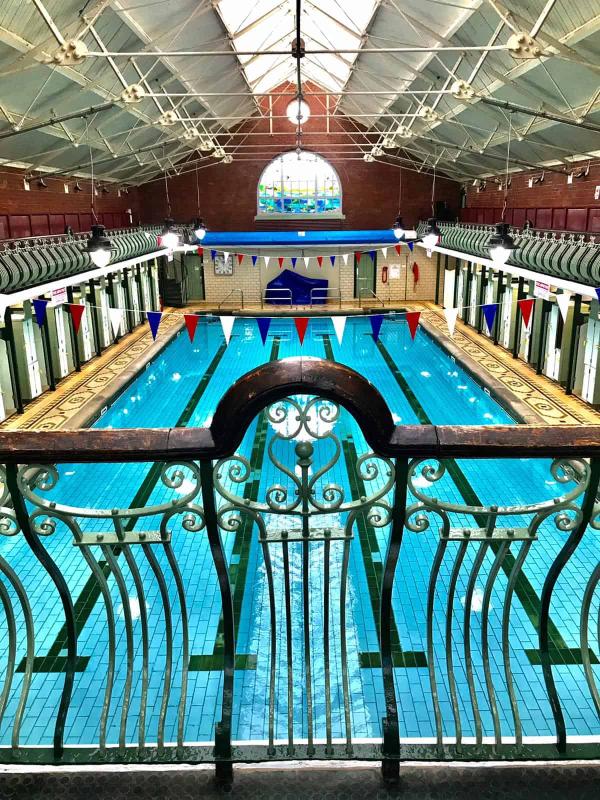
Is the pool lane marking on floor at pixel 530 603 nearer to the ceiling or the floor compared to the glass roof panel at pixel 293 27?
nearer to the floor

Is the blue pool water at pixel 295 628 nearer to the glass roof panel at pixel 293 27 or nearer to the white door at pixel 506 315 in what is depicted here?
the white door at pixel 506 315

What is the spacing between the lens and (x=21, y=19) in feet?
26.8

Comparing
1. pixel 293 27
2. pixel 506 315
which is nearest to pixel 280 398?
pixel 506 315

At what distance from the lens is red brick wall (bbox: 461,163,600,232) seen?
13125mm

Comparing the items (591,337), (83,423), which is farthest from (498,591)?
(83,423)

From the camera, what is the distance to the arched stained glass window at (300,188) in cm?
2339

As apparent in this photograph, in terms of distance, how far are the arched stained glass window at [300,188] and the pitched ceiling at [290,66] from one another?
14.8ft

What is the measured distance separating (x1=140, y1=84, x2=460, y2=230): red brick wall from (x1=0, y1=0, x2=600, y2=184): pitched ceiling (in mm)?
4024

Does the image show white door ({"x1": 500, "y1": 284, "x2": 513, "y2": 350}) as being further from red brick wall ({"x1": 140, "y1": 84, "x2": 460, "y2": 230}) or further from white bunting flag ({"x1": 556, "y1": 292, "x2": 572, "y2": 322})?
red brick wall ({"x1": 140, "y1": 84, "x2": 460, "y2": 230})

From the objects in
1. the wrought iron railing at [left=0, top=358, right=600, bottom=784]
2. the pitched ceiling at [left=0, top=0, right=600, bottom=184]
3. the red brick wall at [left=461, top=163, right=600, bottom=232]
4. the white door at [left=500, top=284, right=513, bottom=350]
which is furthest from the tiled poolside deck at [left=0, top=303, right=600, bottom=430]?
the pitched ceiling at [left=0, top=0, right=600, bottom=184]

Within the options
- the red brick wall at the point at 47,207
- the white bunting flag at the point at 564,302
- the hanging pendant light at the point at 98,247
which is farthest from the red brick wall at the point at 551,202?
the red brick wall at the point at 47,207

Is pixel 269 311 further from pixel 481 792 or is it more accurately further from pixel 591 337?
pixel 481 792

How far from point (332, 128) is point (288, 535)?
928 inches

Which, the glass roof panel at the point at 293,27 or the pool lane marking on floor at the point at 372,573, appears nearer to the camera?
the pool lane marking on floor at the point at 372,573
